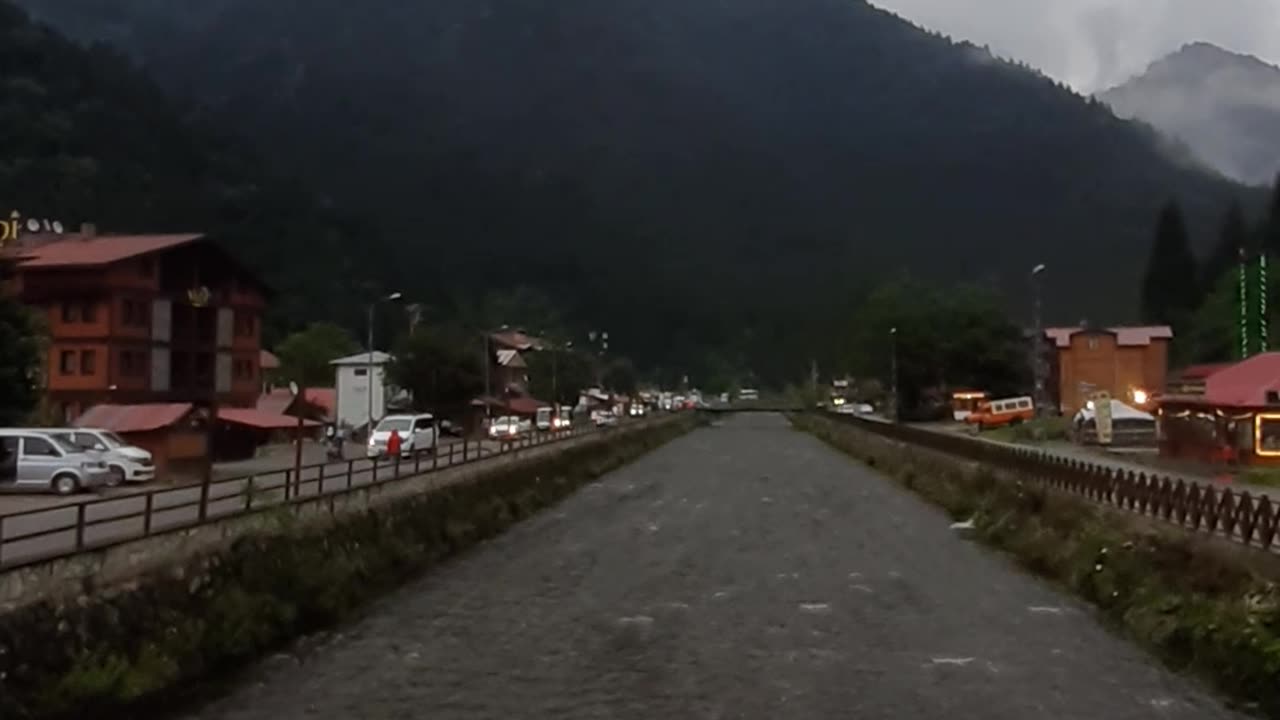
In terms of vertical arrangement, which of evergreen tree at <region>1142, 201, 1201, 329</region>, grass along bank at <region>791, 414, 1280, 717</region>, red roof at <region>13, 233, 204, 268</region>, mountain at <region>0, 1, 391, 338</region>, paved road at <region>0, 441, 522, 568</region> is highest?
mountain at <region>0, 1, 391, 338</region>

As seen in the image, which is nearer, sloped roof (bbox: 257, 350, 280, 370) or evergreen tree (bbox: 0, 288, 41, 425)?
evergreen tree (bbox: 0, 288, 41, 425)

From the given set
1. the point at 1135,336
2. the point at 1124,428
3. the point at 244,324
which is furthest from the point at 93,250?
the point at 1135,336

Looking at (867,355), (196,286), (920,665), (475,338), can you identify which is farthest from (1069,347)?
(920,665)

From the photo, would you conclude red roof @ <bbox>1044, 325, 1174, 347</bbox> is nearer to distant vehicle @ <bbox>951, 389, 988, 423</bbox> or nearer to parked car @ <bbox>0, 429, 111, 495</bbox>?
distant vehicle @ <bbox>951, 389, 988, 423</bbox>

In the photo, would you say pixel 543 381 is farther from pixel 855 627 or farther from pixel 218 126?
pixel 855 627

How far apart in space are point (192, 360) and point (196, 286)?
3763mm

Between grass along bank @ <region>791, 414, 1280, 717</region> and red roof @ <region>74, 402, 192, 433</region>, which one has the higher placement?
red roof @ <region>74, 402, 192, 433</region>

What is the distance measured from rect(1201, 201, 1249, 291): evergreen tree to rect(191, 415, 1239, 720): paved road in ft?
345

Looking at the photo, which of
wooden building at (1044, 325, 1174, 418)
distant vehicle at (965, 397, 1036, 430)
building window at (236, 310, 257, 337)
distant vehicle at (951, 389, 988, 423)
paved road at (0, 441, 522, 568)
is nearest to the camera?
paved road at (0, 441, 522, 568)

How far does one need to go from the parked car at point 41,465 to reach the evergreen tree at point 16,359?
426 inches

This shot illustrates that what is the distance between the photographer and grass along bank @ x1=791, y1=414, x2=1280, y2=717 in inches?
799

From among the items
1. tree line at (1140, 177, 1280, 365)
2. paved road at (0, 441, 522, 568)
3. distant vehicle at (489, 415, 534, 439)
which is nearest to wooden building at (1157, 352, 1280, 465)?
paved road at (0, 441, 522, 568)

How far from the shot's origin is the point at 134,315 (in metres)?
67.7

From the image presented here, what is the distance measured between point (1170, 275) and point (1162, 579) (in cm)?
12574
